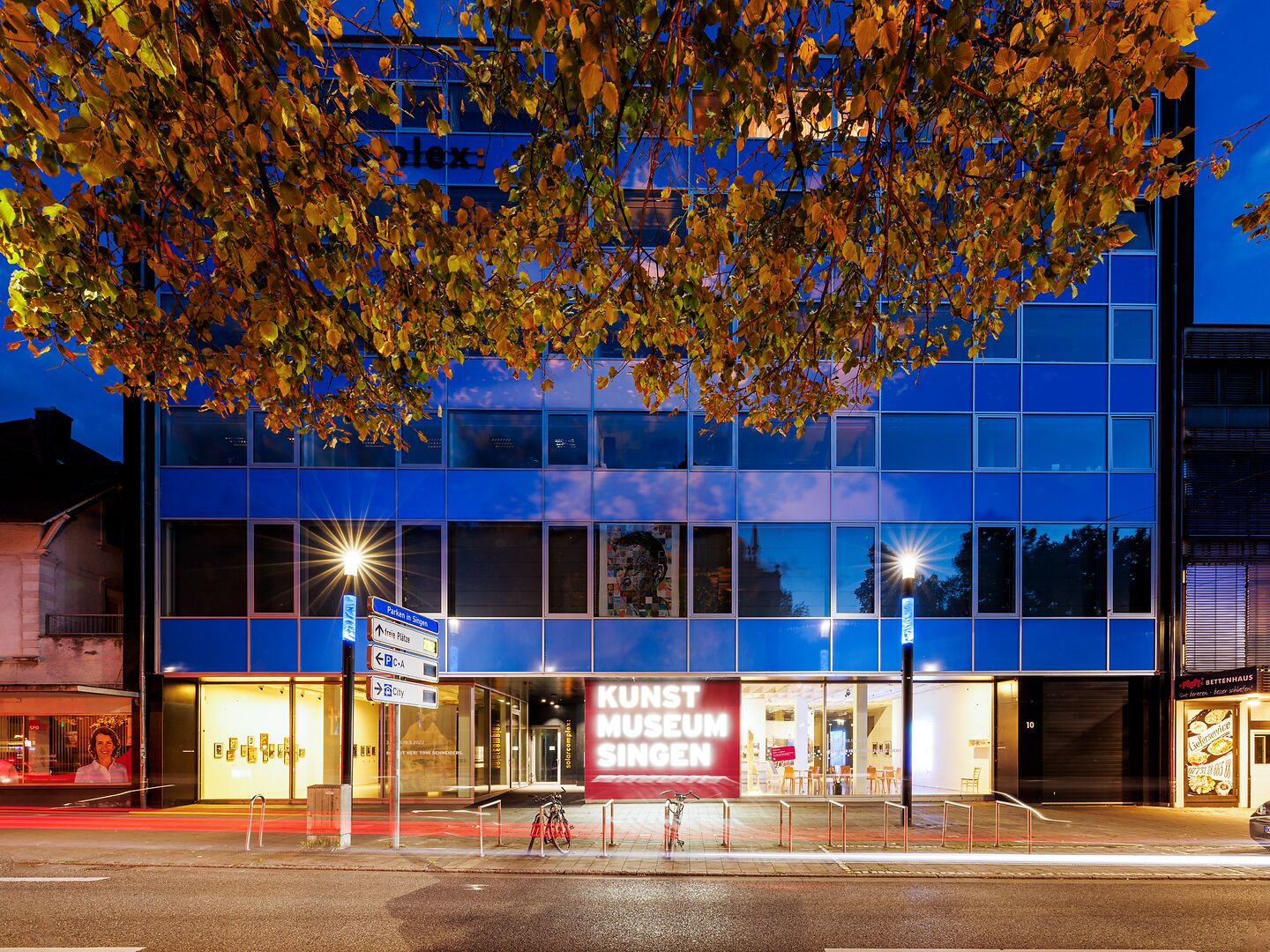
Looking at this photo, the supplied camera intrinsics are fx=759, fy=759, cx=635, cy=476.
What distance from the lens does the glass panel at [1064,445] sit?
18828mm

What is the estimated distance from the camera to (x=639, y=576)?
18469mm

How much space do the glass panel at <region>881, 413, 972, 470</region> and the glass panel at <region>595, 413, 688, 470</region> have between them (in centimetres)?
503

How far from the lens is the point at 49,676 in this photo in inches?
692

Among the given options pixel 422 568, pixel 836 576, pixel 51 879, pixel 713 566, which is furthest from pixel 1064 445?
pixel 51 879

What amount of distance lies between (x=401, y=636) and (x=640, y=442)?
7.95 m

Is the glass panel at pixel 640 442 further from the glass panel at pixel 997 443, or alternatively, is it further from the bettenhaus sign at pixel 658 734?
the glass panel at pixel 997 443

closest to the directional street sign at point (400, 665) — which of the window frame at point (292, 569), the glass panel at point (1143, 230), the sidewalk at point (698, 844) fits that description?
the sidewalk at point (698, 844)

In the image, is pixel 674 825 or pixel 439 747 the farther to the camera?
pixel 439 747

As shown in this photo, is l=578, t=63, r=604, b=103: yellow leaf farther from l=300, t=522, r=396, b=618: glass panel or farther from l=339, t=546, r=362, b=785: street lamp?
l=300, t=522, r=396, b=618: glass panel

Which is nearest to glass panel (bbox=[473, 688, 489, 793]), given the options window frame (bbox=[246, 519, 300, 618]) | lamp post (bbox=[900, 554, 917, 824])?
window frame (bbox=[246, 519, 300, 618])

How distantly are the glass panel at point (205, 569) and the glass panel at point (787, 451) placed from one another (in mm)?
12317

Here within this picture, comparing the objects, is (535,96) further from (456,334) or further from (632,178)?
(632,178)

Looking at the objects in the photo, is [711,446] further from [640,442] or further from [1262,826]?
[1262,826]

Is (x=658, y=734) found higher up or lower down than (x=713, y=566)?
lower down
